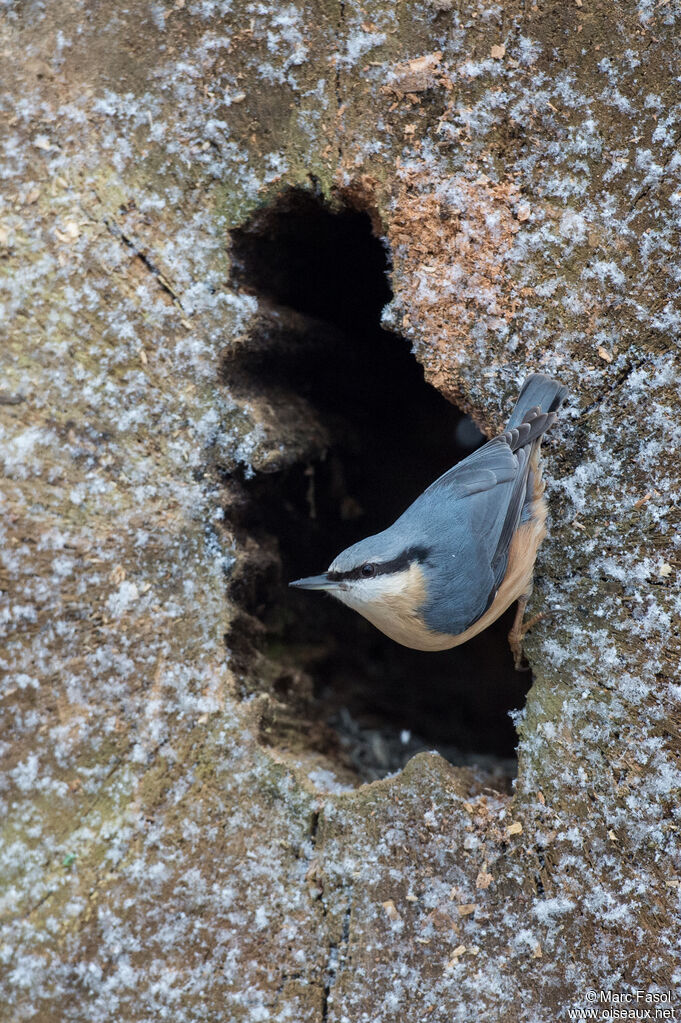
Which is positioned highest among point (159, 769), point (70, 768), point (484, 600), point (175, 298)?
point (175, 298)

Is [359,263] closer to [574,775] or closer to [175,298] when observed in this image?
[175,298]

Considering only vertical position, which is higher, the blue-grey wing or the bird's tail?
the bird's tail

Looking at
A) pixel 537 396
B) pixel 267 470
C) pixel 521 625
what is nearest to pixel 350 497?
pixel 267 470

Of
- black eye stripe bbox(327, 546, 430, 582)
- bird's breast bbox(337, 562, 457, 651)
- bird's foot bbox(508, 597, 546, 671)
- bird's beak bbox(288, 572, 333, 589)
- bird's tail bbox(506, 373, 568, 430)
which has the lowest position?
bird's foot bbox(508, 597, 546, 671)

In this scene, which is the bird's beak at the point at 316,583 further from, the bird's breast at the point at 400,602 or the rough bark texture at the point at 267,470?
the rough bark texture at the point at 267,470

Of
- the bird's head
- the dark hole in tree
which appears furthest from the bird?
the dark hole in tree

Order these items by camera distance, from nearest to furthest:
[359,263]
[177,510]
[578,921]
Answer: [578,921] → [177,510] → [359,263]

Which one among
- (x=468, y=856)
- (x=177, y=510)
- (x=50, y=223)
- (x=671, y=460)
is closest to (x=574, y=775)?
(x=468, y=856)

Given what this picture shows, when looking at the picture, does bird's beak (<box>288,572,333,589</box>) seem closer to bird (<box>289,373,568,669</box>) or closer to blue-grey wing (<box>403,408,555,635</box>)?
bird (<box>289,373,568,669</box>)
